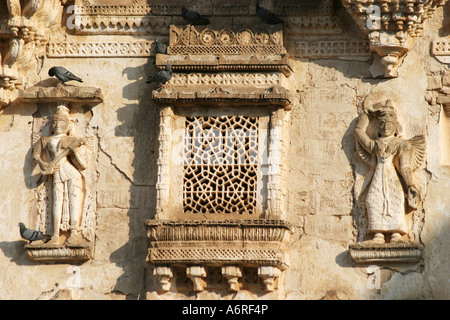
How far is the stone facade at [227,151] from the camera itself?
13664mm

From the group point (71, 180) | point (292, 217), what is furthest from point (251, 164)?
point (71, 180)

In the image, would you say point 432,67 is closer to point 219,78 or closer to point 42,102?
point 219,78

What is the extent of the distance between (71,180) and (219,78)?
5.96ft

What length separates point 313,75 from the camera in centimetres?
1421

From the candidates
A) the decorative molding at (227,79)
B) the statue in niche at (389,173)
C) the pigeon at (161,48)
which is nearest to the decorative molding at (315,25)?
the decorative molding at (227,79)

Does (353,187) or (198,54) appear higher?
(198,54)

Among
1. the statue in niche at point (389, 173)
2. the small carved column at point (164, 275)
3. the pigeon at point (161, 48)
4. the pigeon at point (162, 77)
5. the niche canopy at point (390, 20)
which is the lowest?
the small carved column at point (164, 275)

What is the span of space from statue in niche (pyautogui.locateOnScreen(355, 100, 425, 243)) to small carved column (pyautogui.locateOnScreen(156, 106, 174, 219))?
73.8 inches

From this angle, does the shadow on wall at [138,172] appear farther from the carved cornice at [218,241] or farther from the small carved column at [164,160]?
the carved cornice at [218,241]

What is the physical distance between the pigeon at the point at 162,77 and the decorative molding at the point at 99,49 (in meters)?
0.44

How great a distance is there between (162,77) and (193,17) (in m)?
0.72

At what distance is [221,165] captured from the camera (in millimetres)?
13945

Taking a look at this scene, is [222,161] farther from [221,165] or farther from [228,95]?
[228,95]

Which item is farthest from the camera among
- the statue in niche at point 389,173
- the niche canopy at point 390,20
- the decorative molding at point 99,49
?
the decorative molding at point 99,49
